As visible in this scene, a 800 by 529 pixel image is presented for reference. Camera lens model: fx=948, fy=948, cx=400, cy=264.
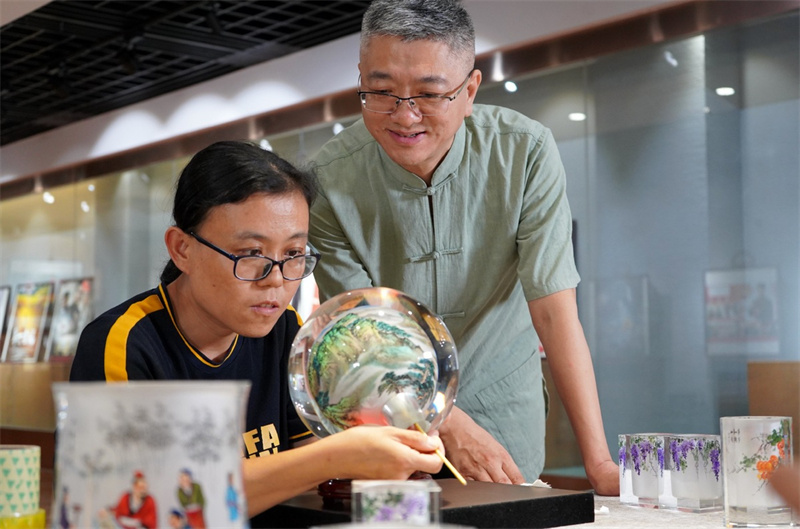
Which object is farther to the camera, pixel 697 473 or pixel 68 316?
pixel 68 316

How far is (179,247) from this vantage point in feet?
5.20

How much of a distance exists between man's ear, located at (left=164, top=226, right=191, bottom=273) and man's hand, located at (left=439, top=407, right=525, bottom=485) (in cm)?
51

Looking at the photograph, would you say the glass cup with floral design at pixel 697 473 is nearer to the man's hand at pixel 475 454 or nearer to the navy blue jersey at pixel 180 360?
the man's hand at pixel 475 454

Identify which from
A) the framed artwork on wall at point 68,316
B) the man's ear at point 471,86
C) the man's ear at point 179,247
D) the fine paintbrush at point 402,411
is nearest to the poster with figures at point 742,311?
the man's ear at point 471,86

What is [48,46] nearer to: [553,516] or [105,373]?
[105,373]

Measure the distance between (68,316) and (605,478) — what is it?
25.3 feet

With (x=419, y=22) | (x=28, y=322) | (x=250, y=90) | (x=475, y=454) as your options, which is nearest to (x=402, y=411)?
(x=475, y=454)

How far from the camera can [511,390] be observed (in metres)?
2.06

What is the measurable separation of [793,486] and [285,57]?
5.93 m

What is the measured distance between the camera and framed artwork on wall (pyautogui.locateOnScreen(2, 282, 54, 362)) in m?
8.88

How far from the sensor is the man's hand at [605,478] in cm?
165

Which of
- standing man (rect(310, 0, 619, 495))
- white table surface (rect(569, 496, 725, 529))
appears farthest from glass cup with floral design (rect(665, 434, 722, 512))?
standing man (rect(310, 0, 619, 495))

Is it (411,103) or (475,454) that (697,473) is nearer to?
(475,454)

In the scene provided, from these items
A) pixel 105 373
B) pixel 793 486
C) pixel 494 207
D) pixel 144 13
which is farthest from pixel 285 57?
pixel 793 486
